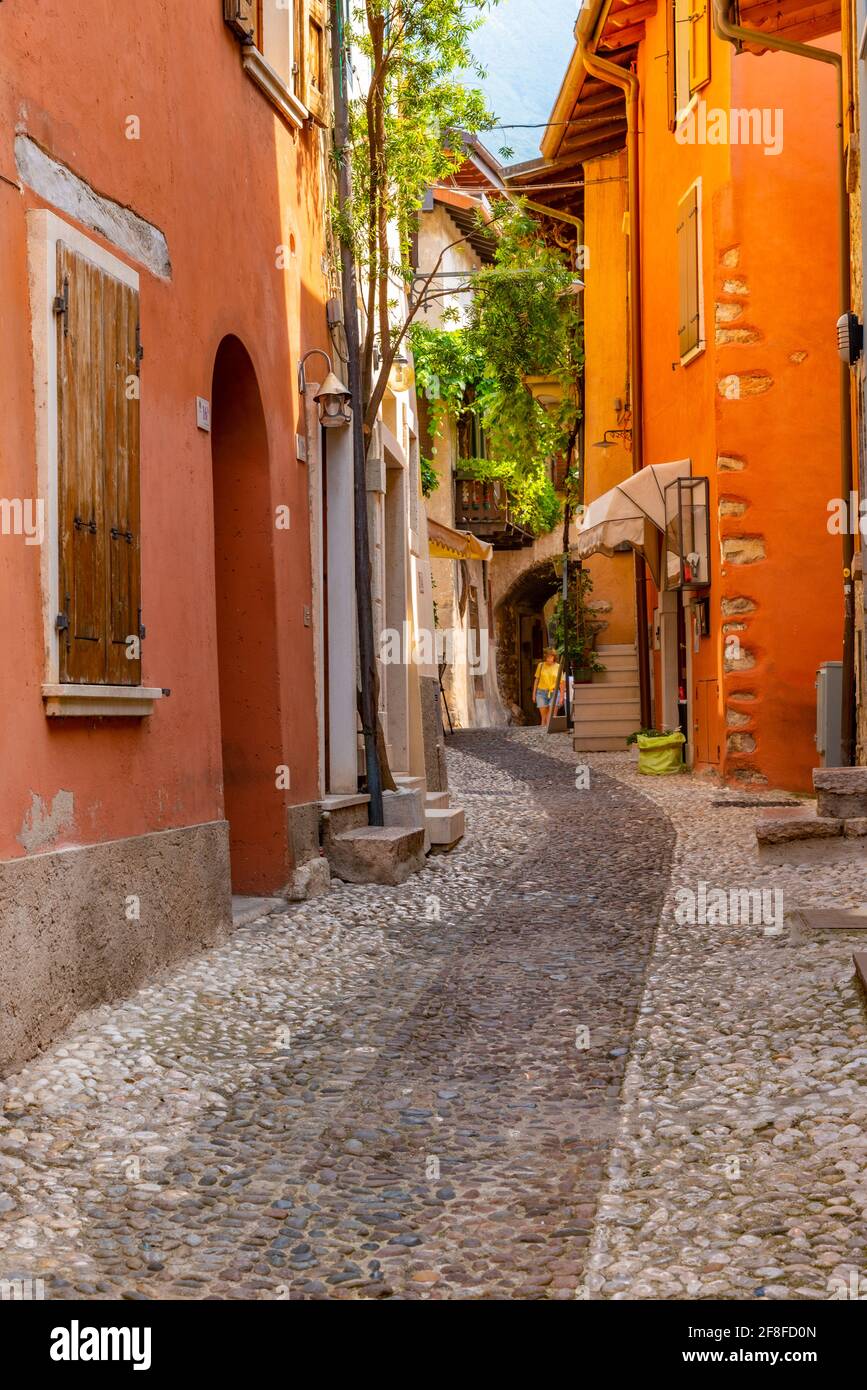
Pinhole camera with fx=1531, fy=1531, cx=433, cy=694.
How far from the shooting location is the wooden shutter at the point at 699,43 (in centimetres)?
1412

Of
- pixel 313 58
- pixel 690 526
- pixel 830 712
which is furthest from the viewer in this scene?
pixel 690 526

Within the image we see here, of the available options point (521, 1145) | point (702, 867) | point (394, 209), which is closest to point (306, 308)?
point (394, 209)

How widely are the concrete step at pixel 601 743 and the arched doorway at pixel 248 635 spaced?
11.8 meters

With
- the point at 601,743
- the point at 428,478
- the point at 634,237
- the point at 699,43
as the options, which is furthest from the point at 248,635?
the point at 428,478

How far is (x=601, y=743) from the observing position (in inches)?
768

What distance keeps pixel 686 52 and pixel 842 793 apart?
32.7ft

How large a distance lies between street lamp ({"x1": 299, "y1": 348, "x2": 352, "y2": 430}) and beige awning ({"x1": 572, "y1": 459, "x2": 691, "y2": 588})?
6318mm

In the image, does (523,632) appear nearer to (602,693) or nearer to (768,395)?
(602,693)

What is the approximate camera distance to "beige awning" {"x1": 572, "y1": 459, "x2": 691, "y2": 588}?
14984 mm

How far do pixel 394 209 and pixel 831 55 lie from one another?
3.77 m

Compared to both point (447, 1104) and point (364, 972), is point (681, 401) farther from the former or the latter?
point (447, 1104)

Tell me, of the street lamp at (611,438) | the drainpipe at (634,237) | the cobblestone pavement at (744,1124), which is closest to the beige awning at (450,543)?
the street lamp at (611,438)

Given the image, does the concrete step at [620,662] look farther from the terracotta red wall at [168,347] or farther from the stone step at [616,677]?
the terracotta red wall at [168,347]

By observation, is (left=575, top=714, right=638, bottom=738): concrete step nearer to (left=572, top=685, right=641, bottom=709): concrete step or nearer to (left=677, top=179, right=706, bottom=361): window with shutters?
(left=572, top=685, right=641, bottom=709): concrete step
